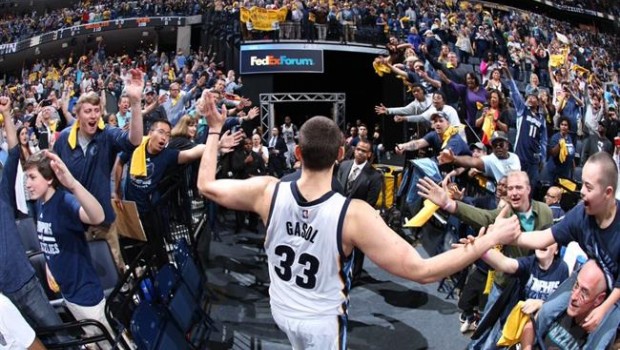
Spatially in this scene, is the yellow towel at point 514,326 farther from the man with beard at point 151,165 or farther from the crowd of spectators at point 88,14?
the crowd of spectators at point 88,14

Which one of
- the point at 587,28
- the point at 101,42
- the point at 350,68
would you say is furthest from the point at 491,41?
the point at 587,28

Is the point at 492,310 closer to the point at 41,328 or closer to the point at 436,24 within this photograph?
the point at 41,328

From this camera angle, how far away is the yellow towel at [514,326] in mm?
3516

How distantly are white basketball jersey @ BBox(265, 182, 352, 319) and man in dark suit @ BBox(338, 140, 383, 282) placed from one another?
3.03m

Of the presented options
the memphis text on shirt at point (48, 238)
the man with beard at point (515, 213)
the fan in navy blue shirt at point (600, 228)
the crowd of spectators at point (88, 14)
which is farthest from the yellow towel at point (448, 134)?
the crowd of spectators at point (88, 14)

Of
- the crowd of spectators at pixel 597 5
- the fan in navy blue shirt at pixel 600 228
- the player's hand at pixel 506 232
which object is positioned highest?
the crowd of spectators at pixel 597 5

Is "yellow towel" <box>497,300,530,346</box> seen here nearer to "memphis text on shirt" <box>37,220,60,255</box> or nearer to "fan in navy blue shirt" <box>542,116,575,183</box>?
"memphis text on shirt" <box>37,220,60,255</box>

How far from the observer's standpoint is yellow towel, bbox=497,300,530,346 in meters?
3.52

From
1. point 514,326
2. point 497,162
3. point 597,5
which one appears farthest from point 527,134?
point 597,5

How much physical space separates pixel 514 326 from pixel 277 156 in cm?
782

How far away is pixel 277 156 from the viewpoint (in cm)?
1104

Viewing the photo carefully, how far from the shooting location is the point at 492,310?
13.0 ft

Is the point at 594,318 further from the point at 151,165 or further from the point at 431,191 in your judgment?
the point at 151,165

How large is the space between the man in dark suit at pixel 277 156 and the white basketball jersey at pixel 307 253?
24.7 feet
